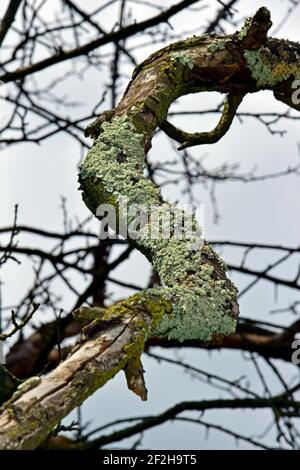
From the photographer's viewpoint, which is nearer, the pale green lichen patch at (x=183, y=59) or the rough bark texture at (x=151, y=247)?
the rough bark texture at (x=151, y=247)

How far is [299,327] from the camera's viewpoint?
213 inches

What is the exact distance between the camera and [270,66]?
8.57ft

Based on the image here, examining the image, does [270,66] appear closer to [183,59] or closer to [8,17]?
[183,59]

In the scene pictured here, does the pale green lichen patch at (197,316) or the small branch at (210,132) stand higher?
the small branch at (210,132)

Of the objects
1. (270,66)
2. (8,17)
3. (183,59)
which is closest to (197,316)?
(183,59)

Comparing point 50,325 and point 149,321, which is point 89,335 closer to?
point 149,321

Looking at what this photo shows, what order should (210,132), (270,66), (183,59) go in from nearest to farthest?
(183,59)
(270,66)
(210,132)

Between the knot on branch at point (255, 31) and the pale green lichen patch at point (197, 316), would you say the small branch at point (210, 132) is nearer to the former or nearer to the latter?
the knot on branch at point (255, 31)

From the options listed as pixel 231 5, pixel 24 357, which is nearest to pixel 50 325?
pixel 24 357

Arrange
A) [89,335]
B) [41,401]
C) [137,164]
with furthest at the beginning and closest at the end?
[137,164] < [89,335] < [41,401]

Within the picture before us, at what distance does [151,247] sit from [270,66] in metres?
0.85

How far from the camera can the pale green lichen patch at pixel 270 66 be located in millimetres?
2586

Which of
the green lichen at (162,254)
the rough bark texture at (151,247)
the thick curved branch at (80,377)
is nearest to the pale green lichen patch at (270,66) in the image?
the rough bark texture at (151,247)
